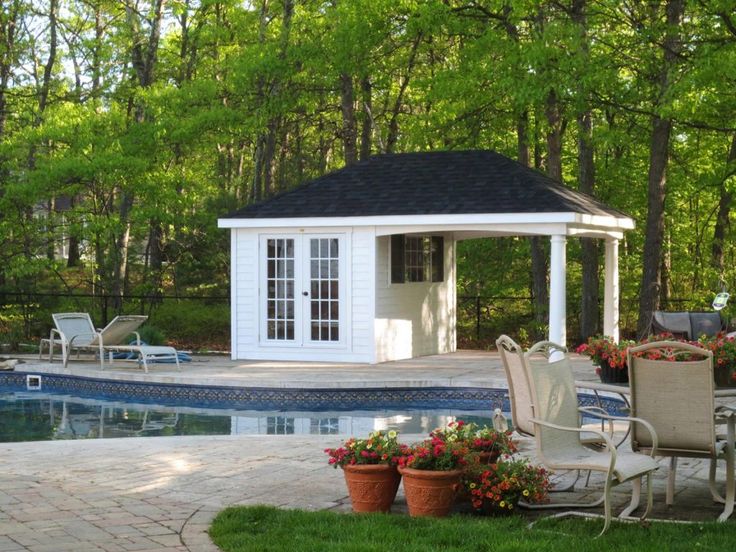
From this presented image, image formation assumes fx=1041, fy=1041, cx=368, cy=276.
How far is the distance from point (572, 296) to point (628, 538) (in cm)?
1625

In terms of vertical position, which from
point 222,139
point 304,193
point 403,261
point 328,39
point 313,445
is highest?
point 328,39

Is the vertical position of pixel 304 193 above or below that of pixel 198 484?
above

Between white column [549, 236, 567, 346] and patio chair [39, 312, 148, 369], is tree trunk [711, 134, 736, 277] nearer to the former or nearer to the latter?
white column [549, 236, 567, 346]

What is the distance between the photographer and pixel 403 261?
50.5ft

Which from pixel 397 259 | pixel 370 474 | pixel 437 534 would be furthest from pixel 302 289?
pixel 437 534

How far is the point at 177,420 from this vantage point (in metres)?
11.1

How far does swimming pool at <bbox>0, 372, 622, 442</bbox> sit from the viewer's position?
10.4 meters

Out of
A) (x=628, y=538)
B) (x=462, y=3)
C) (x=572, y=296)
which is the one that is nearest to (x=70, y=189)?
(x=462, y=3)

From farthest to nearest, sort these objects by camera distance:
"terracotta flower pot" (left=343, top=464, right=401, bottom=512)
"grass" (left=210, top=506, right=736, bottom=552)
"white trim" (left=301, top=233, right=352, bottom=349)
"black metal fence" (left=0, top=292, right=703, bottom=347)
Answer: "black metal fence" (left=0, top=292, right=703, bottom=347)
"white trim" (left=301, top=233, right=352, bottom=349)
"terracotta flower pot" (left=343, top=464, right=401, bottom=512)
"grass" (left=210, top=506, right=736, bottom=552)

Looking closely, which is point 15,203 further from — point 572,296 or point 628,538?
point 628,538

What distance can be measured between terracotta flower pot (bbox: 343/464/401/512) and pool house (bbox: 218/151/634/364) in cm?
846

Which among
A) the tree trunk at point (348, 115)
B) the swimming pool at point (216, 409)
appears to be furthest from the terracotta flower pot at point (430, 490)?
the tree trunk at point (348, 115)

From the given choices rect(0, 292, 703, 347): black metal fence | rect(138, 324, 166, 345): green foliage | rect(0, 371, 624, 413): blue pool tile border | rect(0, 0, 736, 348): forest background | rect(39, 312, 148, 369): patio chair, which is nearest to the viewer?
rect(0, 371, 624, 413): blue pool tile border

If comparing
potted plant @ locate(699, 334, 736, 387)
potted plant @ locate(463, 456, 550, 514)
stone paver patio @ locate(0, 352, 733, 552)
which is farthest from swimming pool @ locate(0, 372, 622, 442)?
potted plant @ locate(463, 456, 550, 514)
